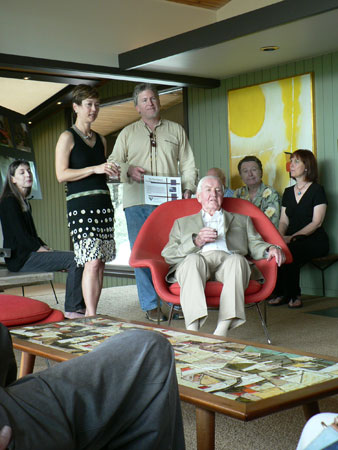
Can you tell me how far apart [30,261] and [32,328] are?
1792 millimetres

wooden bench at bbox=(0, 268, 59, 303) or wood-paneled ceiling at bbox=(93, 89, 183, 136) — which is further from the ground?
wood-paneled ceiling at bbox=(93, 89, 183, 136)

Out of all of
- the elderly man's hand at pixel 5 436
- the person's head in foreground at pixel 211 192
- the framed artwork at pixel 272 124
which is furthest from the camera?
the framed artwork at pixel 272 124

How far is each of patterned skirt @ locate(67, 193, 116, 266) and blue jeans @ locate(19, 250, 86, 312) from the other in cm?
28

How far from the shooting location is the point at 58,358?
7.96 ft

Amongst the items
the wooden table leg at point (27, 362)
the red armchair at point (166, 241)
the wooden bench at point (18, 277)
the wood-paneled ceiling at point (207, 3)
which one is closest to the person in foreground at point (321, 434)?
the wooden table leg at point (27, 362)

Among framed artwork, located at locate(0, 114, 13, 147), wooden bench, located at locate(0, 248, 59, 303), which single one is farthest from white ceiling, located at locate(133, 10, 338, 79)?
wooden bench, located at locate(0, 248, 59, 303)

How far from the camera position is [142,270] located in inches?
209

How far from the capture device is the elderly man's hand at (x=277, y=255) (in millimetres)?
4254

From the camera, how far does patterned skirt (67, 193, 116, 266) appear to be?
173 inches

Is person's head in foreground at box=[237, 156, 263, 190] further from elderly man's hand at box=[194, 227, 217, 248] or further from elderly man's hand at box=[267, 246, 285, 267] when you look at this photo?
elderly man's hand at box=[194, 227, 217, 248]

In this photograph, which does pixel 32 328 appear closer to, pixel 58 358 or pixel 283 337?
pixel 58 358

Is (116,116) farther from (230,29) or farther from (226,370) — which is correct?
(226,370)

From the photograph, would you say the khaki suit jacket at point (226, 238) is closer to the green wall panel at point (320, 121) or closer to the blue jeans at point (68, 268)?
the blue jeans at point (68, 268)

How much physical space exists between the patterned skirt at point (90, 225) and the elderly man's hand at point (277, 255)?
113cm
